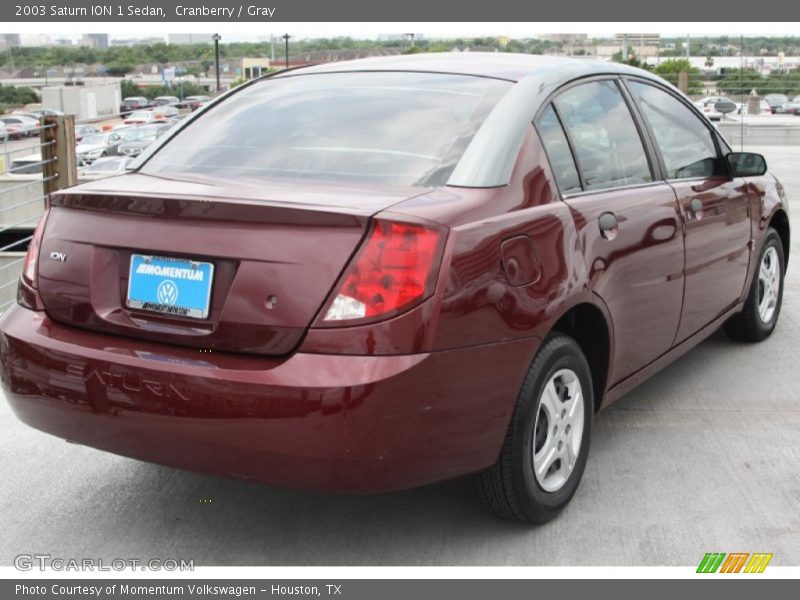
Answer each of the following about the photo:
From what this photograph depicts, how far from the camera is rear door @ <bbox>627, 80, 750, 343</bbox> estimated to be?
4.53 metres

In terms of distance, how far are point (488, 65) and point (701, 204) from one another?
1.28 metres

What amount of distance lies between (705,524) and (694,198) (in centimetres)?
159

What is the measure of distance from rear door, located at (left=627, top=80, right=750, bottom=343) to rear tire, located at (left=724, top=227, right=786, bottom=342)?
42 cm

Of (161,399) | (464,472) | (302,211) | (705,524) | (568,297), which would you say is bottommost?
(705,524)

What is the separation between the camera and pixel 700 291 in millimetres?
4688

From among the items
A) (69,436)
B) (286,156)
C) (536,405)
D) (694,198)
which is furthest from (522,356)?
(694,198)

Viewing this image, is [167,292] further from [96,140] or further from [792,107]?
[96,140]

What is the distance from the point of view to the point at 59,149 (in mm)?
7590

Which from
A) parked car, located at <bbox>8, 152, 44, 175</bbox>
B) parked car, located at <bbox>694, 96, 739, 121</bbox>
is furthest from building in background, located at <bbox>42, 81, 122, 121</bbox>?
parked car, located at <bbox>694, 96, 739, 121</bbox>

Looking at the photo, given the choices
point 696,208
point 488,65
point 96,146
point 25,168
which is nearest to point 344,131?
point 488,65

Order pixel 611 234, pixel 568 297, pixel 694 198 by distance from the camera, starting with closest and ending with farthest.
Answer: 1. pixel 568 297
2. pixel 611 234
3. pixel 694 198

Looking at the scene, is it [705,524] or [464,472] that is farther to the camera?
[705,524]

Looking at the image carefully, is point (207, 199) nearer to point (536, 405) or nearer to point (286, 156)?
point (286, 156)

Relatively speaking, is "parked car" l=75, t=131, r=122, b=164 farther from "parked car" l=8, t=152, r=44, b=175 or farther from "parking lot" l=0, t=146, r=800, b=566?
"parking lot" l=0, t=146, r=800, b=566
